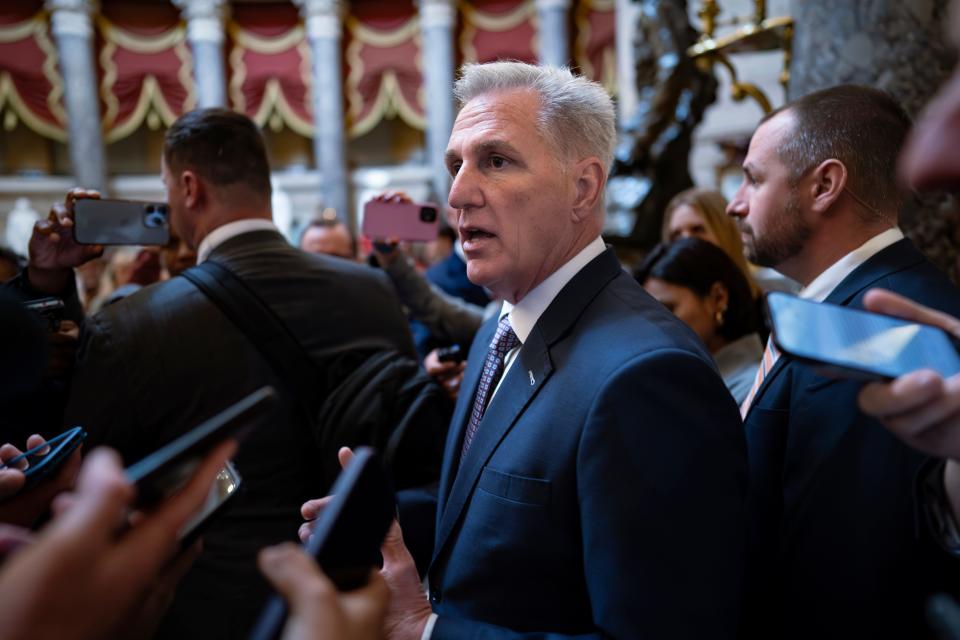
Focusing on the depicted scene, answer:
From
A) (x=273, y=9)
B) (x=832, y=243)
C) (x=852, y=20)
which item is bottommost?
(x=832, y=243)

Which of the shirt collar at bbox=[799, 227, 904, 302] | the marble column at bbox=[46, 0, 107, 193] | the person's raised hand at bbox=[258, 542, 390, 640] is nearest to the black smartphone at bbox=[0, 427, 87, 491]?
the person's raised hand at bbox=[258, 542, 390, 640]

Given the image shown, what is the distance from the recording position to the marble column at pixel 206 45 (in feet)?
40.0

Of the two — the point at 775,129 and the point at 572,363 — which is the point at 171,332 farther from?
the point at 775,129

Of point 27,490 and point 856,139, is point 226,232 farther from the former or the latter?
point 856,139

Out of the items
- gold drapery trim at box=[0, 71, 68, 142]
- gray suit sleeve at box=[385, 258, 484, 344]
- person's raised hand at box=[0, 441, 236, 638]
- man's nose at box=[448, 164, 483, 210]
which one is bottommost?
gray suit sleeve at box=[385, 258, 484, 344]

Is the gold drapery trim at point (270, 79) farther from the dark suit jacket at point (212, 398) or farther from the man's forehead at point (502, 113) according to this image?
the man's forehead at point (502, 113)

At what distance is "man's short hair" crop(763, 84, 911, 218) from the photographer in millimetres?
1357

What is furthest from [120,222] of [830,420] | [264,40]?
[264,40]

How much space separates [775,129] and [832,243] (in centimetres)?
26

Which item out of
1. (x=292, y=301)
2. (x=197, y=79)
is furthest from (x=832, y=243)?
(x=197, y=79)

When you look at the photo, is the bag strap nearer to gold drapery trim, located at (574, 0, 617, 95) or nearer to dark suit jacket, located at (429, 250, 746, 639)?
dark suit jacket, located at (429, 250, 746, 639)

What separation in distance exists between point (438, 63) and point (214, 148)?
11028mm

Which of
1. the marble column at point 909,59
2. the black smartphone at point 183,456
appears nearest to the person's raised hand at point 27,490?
the black smartphone at point 183,456

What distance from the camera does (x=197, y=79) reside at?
12.3m
